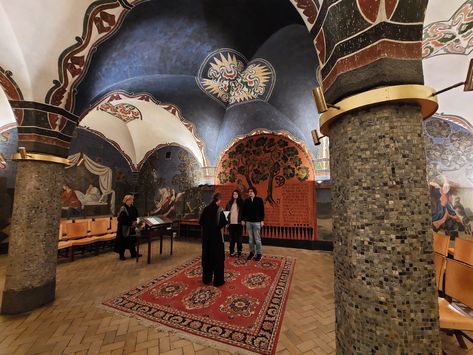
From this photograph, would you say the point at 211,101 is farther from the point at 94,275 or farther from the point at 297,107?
the point at 94,275

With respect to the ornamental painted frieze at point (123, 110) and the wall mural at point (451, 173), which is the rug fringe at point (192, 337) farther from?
the wall mural at point (451, 173)

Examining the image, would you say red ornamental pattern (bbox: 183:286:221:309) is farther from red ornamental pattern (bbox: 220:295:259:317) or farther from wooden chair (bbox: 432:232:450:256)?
wooden chair (bbox: 432:232:450:256)

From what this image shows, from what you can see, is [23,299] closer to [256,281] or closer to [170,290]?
[170,290]

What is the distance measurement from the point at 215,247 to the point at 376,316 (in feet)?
8.99

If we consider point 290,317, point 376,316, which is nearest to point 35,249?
point 290,317

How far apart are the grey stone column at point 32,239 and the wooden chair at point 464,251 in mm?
6882

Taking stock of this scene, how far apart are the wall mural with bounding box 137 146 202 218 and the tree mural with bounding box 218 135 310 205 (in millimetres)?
1541

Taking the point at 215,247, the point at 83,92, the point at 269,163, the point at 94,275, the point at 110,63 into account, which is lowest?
the point at 94,275

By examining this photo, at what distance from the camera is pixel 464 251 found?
369 cm

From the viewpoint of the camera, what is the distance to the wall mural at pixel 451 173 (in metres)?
5.49

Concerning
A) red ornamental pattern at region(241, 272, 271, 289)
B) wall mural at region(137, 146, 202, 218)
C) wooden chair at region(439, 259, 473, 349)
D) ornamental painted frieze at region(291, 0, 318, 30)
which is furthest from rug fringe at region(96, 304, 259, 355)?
wall mural at region(137, 146, 202, 218)

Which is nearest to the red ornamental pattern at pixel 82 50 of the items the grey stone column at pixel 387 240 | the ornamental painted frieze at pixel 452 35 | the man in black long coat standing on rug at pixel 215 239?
the man in black long coat standing on rug at pixel 215 239

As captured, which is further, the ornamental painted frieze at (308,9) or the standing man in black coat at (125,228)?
the standing man in black coat at (125,228)

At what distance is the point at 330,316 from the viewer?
9.07ft
